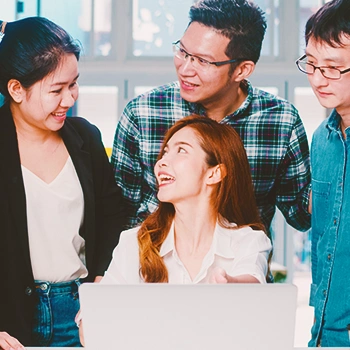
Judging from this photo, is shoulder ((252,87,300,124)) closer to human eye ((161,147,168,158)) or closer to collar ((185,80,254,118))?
collar ((185,80,254,118))

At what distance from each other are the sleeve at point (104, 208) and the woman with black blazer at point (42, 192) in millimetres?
40

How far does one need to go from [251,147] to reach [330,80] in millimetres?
457

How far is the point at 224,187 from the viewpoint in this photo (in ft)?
6.78

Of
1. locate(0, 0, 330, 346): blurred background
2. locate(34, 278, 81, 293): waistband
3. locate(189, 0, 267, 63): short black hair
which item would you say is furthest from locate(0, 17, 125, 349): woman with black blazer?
locate(0, 0, 330, 346): blurred background

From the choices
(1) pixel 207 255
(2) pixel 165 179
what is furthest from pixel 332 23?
(1) pixel 207 255

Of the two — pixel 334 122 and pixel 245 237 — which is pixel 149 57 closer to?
pixel 334 122

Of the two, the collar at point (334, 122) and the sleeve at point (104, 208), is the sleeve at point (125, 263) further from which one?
the collar at point (334, 122)

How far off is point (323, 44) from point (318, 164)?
0.41 m

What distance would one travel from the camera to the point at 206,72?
224 centimetres

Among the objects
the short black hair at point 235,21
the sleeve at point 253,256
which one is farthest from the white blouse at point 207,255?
the short black hair at point 235,21

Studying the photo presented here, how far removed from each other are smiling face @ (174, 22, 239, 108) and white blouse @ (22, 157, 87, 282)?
53 centimetres

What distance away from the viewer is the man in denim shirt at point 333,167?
1.96 metres

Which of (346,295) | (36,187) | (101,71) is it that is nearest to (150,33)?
(101,71)

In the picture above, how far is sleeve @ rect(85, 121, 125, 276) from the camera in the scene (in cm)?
222
